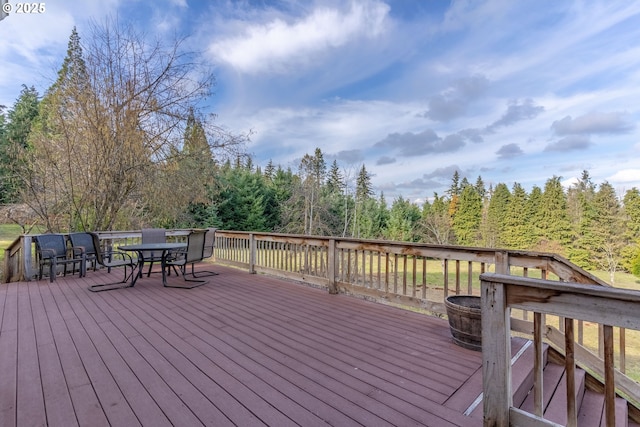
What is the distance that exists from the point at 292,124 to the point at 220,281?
32.9ft

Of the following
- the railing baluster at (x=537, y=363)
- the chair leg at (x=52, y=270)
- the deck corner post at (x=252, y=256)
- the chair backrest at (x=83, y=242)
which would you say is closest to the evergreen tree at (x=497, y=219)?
the deck corner post at (x=252, y=256)

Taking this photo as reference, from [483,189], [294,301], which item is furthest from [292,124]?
[483,189]

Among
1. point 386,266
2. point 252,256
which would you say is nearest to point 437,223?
point 252,256

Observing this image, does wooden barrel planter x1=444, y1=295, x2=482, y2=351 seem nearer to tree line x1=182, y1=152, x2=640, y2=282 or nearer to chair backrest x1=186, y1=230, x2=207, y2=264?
chair backrest x1=186, y1=230, x2=207, y2=264

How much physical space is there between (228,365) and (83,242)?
17.9ft

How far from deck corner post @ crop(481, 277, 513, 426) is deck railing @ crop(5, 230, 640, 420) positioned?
0.15m

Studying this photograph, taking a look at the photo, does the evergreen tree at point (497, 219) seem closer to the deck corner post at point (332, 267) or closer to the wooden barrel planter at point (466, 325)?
the deck corner post at point (332, 267)

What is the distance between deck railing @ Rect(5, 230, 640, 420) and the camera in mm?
2646

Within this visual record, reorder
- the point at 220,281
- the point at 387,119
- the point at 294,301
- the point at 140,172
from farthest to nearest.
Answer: the point at 387,119 → the point at 140,172 → the point at 220,281 → the point at 294,301

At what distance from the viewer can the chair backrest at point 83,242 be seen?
585 centimetres

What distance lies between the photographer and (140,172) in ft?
25.6

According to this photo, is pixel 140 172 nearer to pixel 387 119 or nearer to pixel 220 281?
pixel 220 281

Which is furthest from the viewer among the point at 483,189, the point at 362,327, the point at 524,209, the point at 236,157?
the point at 483,189

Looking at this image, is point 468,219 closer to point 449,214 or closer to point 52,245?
point 449,214
